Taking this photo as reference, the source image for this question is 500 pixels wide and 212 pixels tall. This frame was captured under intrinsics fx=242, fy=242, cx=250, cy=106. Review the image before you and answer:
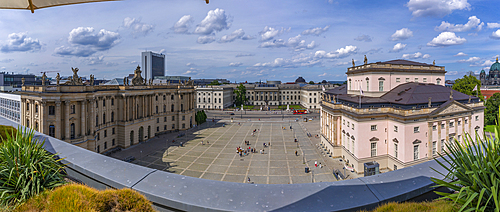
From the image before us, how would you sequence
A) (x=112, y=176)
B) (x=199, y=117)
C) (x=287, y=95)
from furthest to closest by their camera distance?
1. (x=287, y=95)
2. (x=199, y=117)
3. (x=112, y=176)

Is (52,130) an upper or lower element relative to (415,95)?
lower

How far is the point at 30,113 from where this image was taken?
3953 cm

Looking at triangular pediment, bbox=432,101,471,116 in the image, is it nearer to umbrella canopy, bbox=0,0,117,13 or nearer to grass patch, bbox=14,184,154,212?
grass patch, bbox=14,184,154,212

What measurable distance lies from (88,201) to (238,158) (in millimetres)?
40682

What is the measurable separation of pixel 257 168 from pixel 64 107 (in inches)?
1299

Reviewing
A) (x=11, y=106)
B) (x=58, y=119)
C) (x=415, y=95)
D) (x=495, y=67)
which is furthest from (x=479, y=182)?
(x=495, y=67)

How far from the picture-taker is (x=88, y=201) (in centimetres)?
Result: 512

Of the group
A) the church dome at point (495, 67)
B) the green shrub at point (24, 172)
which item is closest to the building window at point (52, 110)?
the green shrub at point (24, 172)

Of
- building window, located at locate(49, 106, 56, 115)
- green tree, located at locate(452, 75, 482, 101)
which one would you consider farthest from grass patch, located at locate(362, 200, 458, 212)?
green tree, located at locate(452, 75, 482, 101)

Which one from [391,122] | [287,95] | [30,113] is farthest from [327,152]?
[287,95]

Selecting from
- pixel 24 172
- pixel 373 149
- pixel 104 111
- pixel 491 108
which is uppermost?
pixel 24 172

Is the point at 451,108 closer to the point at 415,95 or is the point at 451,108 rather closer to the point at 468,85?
the point at 415,95

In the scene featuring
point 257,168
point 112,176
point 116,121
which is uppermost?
point 112,176

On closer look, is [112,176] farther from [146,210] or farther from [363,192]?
[363,192]
